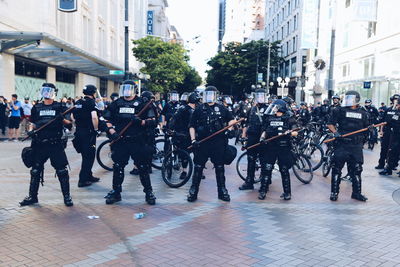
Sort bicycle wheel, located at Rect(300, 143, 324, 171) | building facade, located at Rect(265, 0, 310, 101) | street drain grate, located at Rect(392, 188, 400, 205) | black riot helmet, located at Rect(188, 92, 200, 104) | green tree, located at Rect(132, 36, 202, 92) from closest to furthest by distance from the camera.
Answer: street drain grate, located at Rect(392, 188, 400, 205)
black riot helmet, located at Rect(188, 92, 200, 104)
bicycle wheel, located at Rect(300, 143, 324, 171)
green tree, located at Rect(132, 36, 202, 92)
building facade, located at Rect(265, 0, 310, 101)

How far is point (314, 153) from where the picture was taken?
33.1ft

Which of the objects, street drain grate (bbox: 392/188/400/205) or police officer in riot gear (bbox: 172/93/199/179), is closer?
street drain grate (bbox: 392/188/400/205)

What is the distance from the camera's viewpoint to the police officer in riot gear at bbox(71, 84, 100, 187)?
7.80 metres

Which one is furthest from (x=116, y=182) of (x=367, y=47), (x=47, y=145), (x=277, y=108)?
(x=367, y=47)

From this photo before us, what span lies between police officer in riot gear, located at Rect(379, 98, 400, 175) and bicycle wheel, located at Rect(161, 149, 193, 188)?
5.26 m

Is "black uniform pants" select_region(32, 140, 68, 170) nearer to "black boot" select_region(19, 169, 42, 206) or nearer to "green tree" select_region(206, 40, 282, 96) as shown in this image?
"black boot" select_region(19, 169, 42, 206)

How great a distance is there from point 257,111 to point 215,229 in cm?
354

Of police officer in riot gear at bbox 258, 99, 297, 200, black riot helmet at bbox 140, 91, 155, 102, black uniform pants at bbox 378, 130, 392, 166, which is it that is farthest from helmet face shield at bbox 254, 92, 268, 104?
black uniform pants at bbox 378, 130, 392, 166

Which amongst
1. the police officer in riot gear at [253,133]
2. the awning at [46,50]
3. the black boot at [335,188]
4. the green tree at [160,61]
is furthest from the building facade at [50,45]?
the black boot at [335,188]

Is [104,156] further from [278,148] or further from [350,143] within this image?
[350,143]

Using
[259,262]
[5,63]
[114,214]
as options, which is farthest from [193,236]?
[5,63]

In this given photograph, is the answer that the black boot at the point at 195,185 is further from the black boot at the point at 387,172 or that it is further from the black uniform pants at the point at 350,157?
the black boot at the point at 387,172

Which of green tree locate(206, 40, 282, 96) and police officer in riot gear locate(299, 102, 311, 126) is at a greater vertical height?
green tree locate(206, 40, 282, 96)

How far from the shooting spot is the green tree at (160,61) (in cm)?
3634
